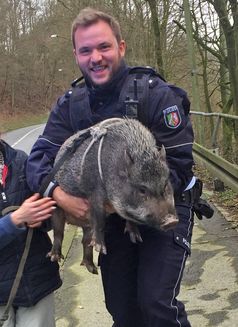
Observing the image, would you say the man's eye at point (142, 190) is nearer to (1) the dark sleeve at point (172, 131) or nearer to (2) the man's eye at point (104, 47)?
(1) the dark sleeve at point (172, 131)

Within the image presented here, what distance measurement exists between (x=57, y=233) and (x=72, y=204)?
287 millimetres

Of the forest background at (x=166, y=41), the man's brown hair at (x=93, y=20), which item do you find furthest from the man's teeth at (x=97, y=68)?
the forest background at (x=166, y=41)

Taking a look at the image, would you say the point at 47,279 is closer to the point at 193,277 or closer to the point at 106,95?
the point at 106,95

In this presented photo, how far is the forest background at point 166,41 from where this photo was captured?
11758 millimetres

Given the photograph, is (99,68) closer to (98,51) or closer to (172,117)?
(98,51)

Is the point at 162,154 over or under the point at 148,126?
under

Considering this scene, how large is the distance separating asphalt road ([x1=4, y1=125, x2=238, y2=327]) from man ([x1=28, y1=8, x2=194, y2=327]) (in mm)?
1463

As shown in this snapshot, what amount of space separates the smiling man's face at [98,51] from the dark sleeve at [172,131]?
0.32 meters

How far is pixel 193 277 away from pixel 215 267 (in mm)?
327

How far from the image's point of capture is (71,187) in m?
3.26

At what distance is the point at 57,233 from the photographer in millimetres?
3377

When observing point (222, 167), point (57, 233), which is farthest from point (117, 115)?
point (222, 167)

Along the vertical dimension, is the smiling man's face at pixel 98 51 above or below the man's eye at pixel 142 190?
above

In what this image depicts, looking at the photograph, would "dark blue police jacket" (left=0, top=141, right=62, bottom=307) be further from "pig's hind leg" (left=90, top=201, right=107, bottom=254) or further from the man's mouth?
the man's mouth
